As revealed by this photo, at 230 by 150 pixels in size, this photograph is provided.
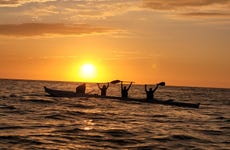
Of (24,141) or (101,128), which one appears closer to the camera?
(24,141)

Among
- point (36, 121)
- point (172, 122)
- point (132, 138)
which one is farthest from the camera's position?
point (172, 122)

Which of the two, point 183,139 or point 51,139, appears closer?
point 51,139

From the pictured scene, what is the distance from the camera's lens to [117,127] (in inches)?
1141

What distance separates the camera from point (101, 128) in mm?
28312

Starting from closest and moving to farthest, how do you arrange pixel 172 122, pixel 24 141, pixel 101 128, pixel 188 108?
1. pixel 24 141
2. pixel 101 128
3. pixel 172 122
4. pixel 188 108

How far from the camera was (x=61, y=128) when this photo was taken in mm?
27562

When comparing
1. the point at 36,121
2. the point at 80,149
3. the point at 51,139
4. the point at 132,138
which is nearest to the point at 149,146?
the point at 132,138

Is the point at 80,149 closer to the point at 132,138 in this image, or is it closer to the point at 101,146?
the point at 101,146

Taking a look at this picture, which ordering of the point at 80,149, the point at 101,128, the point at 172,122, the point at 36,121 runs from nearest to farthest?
the point at 80,149, the point at 101,128, the point at 36,121, the point at 172,122

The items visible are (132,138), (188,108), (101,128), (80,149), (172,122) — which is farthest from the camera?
(188,108)

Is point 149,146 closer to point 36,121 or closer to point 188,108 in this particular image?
point 36,121

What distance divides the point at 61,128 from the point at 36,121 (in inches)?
157

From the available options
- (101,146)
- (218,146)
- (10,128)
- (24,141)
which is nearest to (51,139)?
(24,141)

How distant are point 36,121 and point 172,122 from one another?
1190 centimetres
